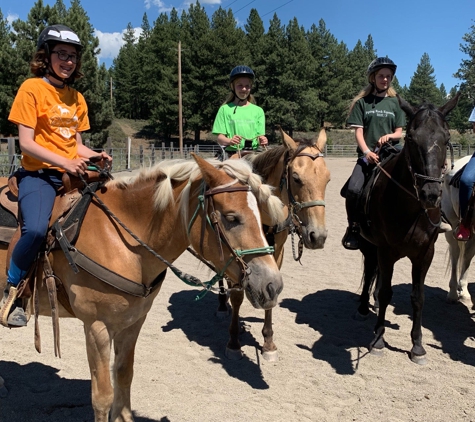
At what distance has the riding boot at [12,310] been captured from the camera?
2.55 m

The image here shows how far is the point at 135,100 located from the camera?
66.4m

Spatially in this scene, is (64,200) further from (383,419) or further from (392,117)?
(392,117)

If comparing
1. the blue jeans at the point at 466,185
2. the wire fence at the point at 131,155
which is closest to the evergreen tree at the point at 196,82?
the wire fence at the point at 131,155

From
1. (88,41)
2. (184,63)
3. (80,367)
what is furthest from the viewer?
(184,63)

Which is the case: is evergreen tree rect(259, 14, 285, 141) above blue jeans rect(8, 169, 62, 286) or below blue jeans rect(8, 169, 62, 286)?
above

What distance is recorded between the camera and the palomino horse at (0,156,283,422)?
2178 millimetres

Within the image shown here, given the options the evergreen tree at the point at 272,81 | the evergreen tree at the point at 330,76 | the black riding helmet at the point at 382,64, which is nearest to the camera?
the black riding helmet at the point at 382,64

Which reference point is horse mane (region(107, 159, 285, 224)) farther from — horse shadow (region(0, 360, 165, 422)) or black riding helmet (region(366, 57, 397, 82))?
black riding helmet (region(366, 57, 397, 82))

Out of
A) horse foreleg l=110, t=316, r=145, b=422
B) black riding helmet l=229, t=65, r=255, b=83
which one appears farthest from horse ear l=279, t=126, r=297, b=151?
horse foreleg l=110, t=316, r=145, b=422

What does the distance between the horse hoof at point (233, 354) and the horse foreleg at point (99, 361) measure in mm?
1925

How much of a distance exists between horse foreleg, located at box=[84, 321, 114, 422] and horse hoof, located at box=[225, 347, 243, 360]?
1.92 metres

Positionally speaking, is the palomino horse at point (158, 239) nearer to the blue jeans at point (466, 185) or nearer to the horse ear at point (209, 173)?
the horse ear at point (209, 173)

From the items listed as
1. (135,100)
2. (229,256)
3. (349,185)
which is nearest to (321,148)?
(349,185)

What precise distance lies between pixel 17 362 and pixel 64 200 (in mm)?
2398
